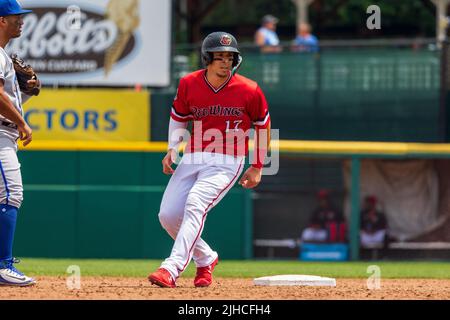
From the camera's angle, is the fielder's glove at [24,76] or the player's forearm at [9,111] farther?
the fielder's glove at [24,76]

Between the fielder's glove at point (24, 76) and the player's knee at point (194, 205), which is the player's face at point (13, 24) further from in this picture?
the player's knee at point (194, 205)

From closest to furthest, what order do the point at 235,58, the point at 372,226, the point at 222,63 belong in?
1. the point at 222,63
2. the point at 235,58
3. the point at 372,226

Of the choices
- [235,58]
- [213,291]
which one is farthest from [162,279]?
[235,58]

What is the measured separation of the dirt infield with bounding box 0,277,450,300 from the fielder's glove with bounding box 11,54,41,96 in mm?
1433

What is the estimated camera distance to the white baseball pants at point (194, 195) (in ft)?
25.4

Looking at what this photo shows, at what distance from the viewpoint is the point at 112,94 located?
15.1 m

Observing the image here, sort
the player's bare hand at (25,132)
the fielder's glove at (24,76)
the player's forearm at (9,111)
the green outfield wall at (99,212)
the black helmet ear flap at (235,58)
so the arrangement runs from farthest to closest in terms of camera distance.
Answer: the green outfield wall at (99,212) → the black helmet ear flap at (235,58) → the fielder's glove at (24,76) → the player's bare hand at (25,132) → the player's forearm at (9,111)

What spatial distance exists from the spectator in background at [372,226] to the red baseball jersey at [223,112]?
7152 mm

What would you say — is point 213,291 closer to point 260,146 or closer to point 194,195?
point 194,195

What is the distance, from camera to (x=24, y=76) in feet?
26.2

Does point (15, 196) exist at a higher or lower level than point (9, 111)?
lower

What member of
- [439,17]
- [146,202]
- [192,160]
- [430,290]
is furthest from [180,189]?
[439,17]

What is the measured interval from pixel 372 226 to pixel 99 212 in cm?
373

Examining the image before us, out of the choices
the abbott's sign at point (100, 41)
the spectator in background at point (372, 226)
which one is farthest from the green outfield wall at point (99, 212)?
the spectator in background at point (372, 226)
